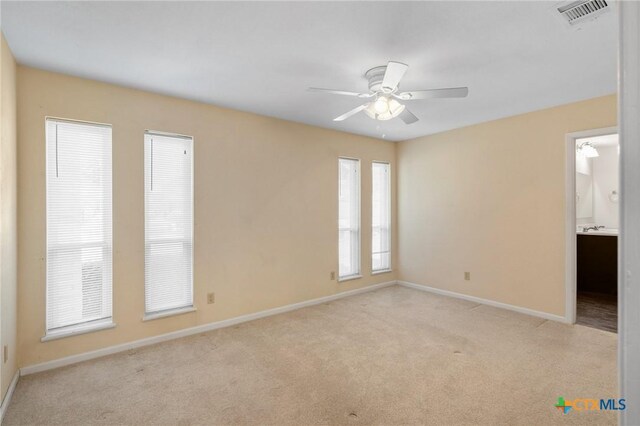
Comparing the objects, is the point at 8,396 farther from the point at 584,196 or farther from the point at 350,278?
the point at 584,196

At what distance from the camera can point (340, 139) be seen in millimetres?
5039

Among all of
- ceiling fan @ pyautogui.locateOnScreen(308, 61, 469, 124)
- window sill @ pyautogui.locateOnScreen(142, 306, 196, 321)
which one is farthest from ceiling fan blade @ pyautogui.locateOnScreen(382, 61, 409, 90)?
window sill @ pyautogui.locateOnScreen(142, 306, 196, 321)

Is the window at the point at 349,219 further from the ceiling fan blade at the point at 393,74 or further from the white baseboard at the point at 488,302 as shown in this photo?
the ceiling fan blade at the point at 393,74

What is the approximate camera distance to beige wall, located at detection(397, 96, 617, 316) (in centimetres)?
392

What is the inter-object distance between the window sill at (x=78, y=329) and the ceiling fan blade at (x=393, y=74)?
332 cm

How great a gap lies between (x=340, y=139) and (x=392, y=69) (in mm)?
2793

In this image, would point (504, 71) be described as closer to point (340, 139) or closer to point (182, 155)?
point (340, 139)

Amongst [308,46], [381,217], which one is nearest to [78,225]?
[308,46]

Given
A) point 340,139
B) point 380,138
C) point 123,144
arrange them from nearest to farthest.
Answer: point 123,144
point 340,139
point 380,138

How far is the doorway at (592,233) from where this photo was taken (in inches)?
150

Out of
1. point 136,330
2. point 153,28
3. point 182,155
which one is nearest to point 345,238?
point 182,155

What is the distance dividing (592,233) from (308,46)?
5.38 meters

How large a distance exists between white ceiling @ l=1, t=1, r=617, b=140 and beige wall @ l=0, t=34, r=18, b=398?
28 cm

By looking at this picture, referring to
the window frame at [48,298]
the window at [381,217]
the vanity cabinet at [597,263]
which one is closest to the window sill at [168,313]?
the window frame at [48,298]
